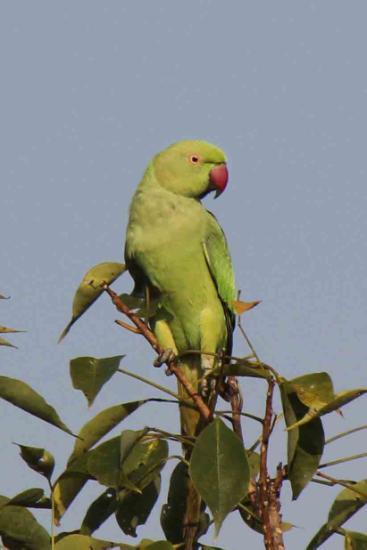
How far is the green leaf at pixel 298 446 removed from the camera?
2609mm

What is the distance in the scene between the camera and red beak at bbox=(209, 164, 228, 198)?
235 inches

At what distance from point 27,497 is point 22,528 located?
0.32 feet

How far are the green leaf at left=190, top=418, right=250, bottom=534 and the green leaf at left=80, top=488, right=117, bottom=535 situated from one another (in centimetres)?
84

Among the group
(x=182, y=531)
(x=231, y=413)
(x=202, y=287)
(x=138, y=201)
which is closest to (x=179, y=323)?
(x=202, y=287)

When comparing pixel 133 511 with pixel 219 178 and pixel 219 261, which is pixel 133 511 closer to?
pixel 219 261

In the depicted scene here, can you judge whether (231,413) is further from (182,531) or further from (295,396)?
(182,531)

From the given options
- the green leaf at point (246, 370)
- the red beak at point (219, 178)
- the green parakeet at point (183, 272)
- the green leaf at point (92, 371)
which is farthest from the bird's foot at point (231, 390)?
the red beak at point (219, 178)

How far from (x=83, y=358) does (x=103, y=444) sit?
0.28 meters

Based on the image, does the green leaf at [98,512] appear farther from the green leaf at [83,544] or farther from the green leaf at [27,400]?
the green leaf at [27,400]

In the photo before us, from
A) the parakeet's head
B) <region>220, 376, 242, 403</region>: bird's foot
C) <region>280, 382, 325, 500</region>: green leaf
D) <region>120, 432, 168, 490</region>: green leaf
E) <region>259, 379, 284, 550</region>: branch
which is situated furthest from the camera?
the parakeet's head

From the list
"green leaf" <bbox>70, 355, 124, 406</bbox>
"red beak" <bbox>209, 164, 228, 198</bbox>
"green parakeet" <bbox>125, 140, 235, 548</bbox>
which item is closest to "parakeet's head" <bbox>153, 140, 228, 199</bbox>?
"red beak" <bbox>209, 164, 228, 198</bbox>

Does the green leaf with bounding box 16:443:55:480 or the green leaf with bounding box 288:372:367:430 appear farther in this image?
the green leaf with bounding box 16:443:55:480

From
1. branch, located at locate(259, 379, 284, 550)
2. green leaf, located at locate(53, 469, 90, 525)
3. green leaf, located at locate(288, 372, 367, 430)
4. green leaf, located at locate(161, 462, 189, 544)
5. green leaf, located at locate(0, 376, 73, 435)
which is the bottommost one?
green leaf, located at locate(161, 462, 189, 544)

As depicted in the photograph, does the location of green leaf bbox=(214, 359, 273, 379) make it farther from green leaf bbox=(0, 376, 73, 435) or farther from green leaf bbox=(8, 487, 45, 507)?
green leaf bbox=(8, 487, 45, 507)
